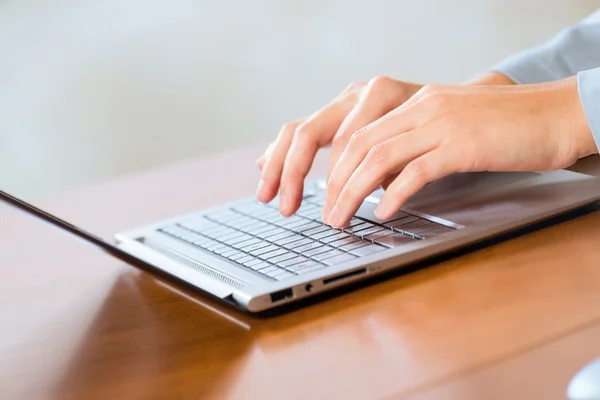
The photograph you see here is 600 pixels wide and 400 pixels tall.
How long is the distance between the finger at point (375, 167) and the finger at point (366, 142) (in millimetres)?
17

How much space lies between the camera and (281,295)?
2.04 feet

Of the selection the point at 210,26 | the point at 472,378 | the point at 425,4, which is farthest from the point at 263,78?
the point at 472,378

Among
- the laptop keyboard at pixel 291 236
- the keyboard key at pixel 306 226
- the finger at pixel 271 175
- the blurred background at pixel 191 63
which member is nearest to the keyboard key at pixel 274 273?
the laptop keyboard at pixel 291 236

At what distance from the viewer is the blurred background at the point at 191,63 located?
87.0 inches

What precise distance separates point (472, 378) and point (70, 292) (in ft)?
A: 1.34

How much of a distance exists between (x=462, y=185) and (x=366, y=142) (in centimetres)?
12

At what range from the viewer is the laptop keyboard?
67cm

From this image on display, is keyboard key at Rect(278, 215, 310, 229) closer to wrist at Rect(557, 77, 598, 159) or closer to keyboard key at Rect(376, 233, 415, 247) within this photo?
keyboard key at Rect(376, 233, 415, 247)

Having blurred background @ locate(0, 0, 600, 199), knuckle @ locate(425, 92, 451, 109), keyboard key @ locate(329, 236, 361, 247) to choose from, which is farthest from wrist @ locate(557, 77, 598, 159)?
blurred background @ locate(0, 0, 600, 199)

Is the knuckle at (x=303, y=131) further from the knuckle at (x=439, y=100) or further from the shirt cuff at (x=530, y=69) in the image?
the shirt cuff at (x=530, y=69)

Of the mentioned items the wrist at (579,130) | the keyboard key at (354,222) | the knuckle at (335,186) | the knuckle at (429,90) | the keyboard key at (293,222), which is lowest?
the keyboard key at (354,222)

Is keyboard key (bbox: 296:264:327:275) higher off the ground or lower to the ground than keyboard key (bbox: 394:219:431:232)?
lower

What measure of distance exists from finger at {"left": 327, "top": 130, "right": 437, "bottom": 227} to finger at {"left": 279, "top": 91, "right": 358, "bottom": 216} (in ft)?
0.27

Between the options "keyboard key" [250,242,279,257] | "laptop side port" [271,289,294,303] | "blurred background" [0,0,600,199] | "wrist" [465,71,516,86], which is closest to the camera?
"laptop side port" [271,289,294,303]
